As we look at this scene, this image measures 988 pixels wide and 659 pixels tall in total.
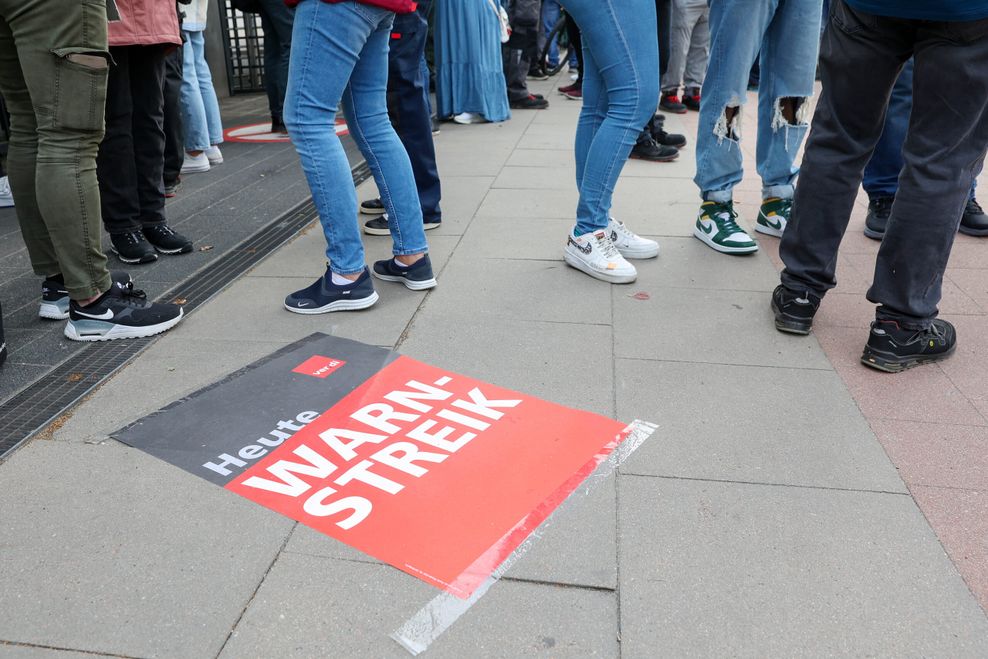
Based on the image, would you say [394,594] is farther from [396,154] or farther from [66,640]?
[396,154]

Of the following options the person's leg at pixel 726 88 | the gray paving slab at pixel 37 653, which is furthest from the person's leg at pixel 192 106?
the gray paving slab at pixel 37 653

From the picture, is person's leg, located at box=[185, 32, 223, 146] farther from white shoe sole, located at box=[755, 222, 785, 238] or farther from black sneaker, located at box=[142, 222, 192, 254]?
A: white shoe sole, located at box=[755, 222, 785, 238]

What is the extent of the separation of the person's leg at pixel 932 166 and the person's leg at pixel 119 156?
2.89 meters

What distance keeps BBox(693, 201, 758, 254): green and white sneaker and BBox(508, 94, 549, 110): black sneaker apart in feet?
14.9

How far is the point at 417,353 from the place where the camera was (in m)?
2.51

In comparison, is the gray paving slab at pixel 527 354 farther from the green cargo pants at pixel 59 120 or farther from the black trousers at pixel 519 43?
the black trousers at pixel 519 43

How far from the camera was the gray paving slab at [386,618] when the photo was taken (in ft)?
4.43

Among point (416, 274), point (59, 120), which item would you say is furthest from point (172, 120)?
point (416, 274)

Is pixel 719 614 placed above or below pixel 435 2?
below

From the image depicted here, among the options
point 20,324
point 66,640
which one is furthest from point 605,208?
point 66,640

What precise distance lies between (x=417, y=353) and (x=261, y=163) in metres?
3.46

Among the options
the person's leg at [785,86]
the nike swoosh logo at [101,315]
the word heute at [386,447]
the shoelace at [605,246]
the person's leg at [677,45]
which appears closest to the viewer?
the word heute at [386,447]

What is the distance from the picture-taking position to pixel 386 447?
196cm

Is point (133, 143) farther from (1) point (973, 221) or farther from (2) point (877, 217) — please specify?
(1) point (973, 221)
